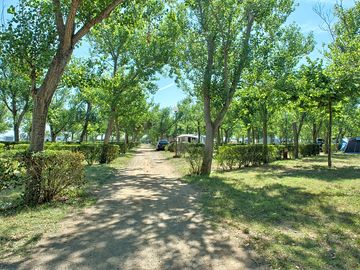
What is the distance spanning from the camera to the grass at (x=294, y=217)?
4.55 meters

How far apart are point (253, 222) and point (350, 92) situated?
1155cm

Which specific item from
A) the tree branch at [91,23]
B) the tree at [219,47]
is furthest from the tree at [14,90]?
the tree branch at [91,23]

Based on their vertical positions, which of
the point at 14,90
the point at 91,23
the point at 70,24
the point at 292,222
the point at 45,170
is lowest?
the point at 292,222

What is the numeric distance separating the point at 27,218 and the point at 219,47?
34.7 feet

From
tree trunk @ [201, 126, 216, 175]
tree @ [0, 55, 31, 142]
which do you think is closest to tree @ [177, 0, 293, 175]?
tree trunk @ [201, 126, 216, 175]

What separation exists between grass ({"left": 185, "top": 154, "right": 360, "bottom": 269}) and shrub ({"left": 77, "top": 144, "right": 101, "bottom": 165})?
9377 mm

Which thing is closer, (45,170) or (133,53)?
(45,170)

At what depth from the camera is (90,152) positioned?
1928 cm

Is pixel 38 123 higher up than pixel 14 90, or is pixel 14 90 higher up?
pixel 14 90

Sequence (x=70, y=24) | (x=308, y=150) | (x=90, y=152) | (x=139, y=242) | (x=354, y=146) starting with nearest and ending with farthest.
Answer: (x=139, y=242)
(x=70, y=24)
(x=90, y=152)
(x=308, y=150)
(x=354, y=146)

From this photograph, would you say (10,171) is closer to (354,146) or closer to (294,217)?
(294,217)

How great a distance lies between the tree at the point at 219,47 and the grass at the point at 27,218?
23.5 ft

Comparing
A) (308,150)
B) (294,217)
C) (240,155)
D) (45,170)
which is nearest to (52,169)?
(45,170)

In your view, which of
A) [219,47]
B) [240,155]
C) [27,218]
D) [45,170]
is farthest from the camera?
[240,155]
